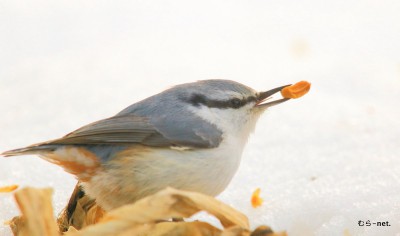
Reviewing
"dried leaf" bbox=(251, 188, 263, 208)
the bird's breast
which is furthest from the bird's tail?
"dried leaf" bbox=(251, 188, 263, 208)

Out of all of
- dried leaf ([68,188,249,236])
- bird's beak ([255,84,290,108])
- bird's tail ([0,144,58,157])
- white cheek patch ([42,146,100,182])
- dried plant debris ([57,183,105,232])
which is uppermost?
bird's tail ([0,144,58,157])

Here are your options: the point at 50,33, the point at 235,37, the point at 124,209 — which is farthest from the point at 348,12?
the point at 124,209

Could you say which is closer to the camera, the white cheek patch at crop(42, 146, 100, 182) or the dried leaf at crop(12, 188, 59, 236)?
the dried leaf at crop(12, 188, 59, 236)

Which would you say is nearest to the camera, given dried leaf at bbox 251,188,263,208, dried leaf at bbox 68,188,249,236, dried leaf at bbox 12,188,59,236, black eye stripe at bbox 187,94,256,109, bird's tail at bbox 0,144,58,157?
dried leaf at bbox 68,188,249,236

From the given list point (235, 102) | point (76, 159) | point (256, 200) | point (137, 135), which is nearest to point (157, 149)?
point (137, 135)

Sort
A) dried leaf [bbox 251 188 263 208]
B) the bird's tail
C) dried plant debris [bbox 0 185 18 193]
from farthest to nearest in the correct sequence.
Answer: dried leaf [bbox 251 188 263 208] → dried plant debris [bbox 0 185 18 193] → the bird's tail

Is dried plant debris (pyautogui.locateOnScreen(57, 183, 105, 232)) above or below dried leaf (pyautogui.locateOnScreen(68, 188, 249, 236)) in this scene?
below

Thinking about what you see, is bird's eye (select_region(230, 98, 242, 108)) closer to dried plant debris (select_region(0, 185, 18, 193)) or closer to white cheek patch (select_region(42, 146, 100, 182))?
white cheek patch (select_region(42, 146, 100, 182))
